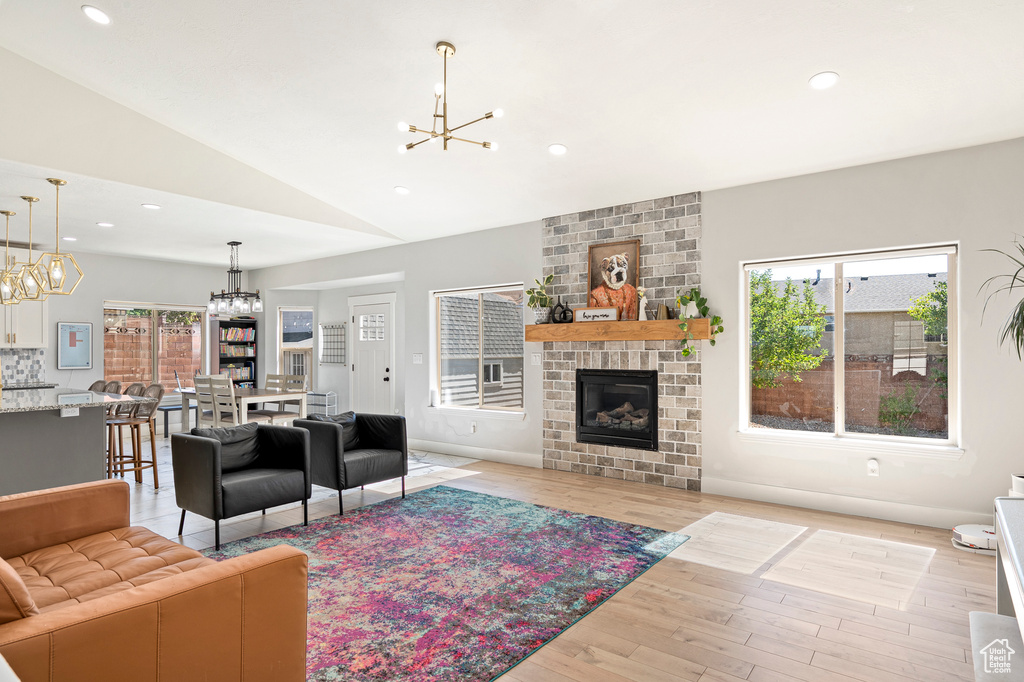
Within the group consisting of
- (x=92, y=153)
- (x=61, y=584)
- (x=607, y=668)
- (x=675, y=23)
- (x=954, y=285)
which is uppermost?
(x=675, y=23)

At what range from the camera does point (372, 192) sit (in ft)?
18.7

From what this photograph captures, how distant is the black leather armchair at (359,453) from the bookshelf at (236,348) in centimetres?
531

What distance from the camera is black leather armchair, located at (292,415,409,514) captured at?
439 cm

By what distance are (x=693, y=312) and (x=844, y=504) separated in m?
1.92

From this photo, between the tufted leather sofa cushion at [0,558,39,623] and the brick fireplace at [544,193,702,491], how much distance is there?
466 centimetres

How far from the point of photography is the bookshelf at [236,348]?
9164 millimetres

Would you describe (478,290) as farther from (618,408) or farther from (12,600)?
(12,600)

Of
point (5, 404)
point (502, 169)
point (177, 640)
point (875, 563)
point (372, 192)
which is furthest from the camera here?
point (372, 192)

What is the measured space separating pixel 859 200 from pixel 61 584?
5271mm

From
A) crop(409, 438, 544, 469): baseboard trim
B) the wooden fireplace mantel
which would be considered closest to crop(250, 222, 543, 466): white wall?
crop(409, 438, 544, 469): baseboard trim

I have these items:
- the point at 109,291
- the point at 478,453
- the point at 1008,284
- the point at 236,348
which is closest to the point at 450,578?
the point at 478,453

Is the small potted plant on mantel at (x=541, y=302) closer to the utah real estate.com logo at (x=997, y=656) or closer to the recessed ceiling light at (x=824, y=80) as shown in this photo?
the recessed ceiling light at (x=824, y=80)

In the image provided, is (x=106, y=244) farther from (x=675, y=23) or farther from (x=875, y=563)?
(x=875, y=563)

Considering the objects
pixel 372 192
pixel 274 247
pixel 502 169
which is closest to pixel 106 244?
pixel 274 247
